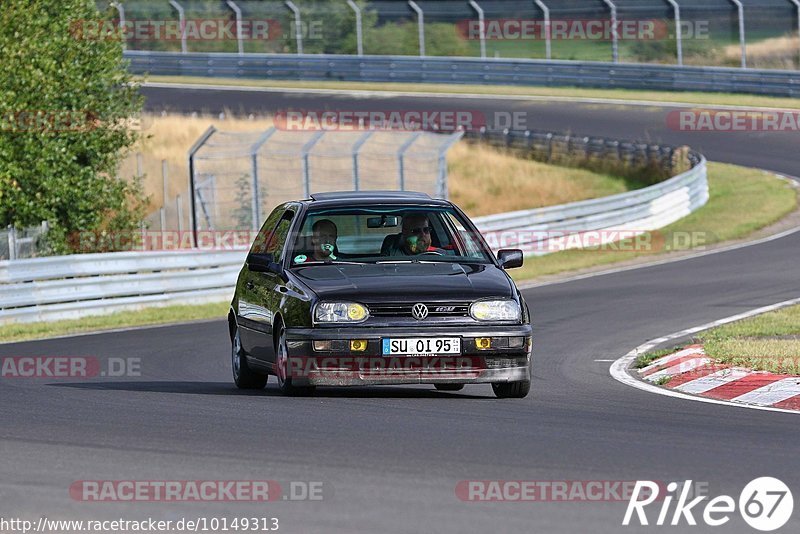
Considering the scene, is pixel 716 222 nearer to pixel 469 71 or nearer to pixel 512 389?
pixel 512 389

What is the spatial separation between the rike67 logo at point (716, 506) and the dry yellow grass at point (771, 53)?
40.8 metres

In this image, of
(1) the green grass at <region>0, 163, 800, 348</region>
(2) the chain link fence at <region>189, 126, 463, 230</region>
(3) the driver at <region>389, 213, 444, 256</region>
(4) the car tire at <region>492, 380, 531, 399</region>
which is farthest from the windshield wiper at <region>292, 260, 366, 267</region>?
(2) the chain link fence at <region>189, 126, 463, 230</region>

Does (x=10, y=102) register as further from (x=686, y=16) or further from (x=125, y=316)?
(x=686, y=16)

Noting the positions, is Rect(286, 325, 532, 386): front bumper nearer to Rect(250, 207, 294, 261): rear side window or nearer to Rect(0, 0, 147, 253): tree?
Rect(250, 207, 294, 261): rear side window

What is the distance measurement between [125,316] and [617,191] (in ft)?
59.8

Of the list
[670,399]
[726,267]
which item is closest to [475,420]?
[670,399]

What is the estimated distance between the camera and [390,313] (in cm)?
1027

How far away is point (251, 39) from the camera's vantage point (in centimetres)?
5578

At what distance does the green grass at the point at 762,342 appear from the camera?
1209cm

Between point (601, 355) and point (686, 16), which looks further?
point (686, 16)

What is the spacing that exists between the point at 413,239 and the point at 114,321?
381 inches

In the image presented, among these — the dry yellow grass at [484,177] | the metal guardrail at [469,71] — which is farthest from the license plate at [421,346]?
the metal guardrail at [469,71]

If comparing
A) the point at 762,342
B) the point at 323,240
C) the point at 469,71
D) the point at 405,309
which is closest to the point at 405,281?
the point at 405,309

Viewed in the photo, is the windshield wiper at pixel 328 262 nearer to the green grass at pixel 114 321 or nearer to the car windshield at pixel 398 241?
the car windshield at pixel 398 241
